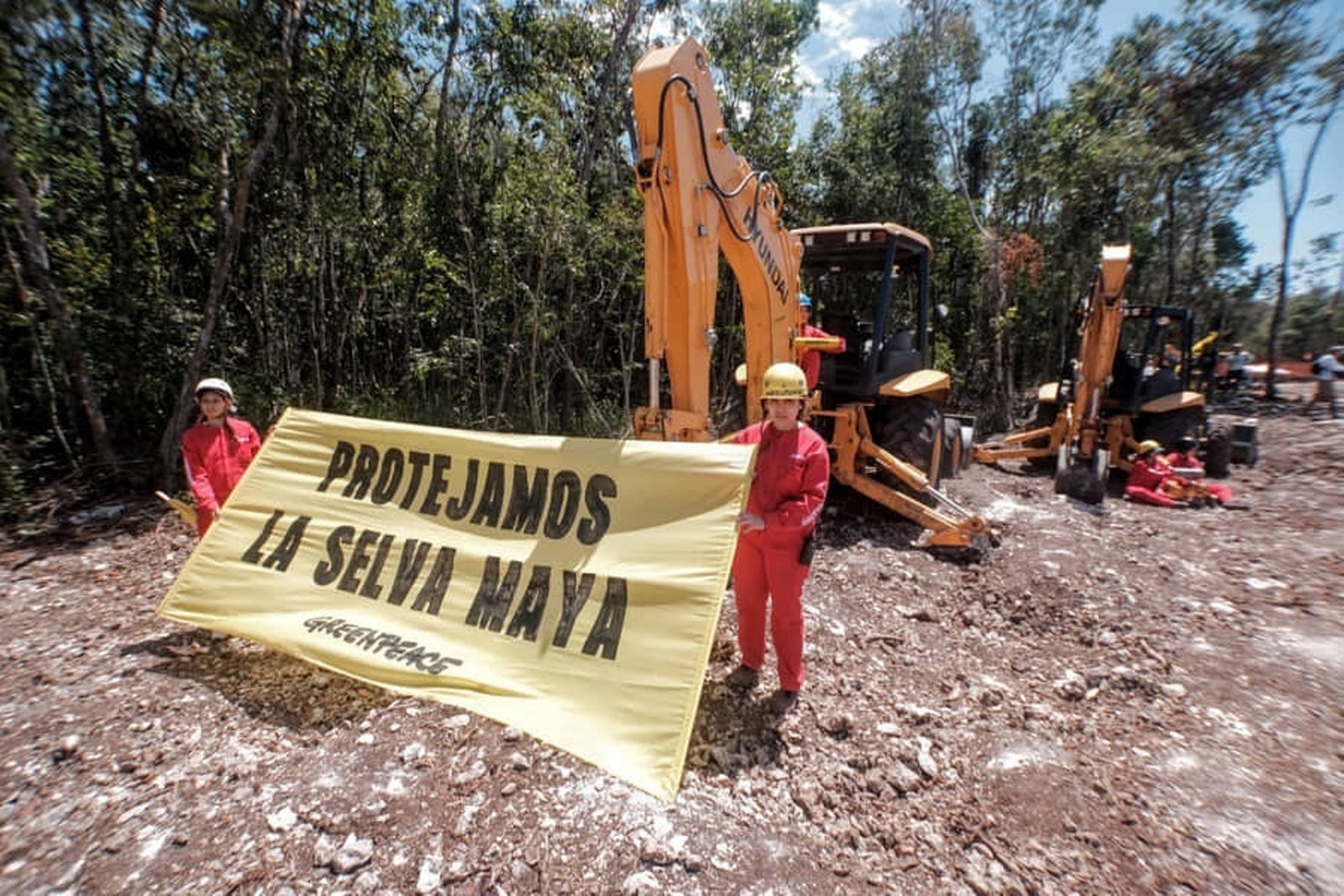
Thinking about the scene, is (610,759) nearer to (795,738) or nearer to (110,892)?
(795,738)

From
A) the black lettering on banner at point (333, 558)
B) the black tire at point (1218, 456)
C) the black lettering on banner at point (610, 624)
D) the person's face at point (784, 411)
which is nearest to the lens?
the black lettering on banner at point (610, 624)

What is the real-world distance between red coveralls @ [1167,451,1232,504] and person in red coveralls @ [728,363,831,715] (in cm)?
716

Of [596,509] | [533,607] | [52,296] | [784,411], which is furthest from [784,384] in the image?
[52,296]

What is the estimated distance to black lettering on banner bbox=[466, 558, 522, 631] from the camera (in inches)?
109

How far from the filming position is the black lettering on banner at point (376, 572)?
306cm

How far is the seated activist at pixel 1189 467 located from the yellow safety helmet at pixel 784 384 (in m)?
7.14

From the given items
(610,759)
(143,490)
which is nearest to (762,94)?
(143,490)

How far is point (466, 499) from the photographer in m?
3.22

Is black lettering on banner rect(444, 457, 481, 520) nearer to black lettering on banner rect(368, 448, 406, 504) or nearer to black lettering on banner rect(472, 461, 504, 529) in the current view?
black lettering on banner rect(472, 461, 504, 529)

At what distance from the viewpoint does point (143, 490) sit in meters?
6.13

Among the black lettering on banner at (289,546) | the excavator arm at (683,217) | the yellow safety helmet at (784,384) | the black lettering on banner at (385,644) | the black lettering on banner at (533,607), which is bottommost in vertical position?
the black lettering on banner at (385,644)

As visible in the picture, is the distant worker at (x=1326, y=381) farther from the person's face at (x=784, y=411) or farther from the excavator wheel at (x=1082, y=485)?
the person's face at (x=784, y=411)

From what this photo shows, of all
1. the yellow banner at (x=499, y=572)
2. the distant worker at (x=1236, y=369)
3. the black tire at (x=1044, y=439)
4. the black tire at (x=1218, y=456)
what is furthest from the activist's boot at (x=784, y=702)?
the distant worker at (x=1236, y=369)

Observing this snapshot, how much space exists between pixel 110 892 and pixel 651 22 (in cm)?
1282
